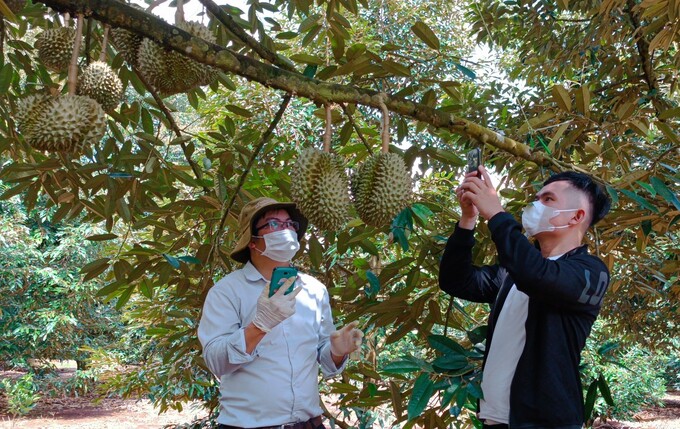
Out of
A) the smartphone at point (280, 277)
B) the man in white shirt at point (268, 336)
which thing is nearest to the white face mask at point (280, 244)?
the man in white shirt at point (268, 336)

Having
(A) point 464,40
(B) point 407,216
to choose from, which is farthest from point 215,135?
(A) point 464,40

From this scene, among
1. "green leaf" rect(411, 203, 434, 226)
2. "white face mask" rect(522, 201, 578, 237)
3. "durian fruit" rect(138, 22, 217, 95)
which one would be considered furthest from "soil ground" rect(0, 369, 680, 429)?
"durian fruit" rect(138, 22, 217, 95)

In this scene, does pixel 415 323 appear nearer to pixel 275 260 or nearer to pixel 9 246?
pixel 275 260

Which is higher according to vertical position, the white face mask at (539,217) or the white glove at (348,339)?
the white face mask at (539,217)

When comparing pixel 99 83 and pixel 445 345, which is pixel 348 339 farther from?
pixel 99 83

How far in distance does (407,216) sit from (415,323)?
36 cm

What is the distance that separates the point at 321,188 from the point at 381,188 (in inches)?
5.0

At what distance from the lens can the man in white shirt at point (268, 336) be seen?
176cm

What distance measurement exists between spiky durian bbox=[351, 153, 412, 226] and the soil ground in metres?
6.96

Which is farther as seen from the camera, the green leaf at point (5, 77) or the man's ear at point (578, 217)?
the green leaf at point (5, 77)

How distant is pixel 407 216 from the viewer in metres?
1.92

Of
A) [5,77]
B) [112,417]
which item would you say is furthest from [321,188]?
[112,417]

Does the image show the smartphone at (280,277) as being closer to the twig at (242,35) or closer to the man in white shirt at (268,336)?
the man in white shirt at (268,336)

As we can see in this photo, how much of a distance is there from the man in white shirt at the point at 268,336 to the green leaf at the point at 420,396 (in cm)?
36
